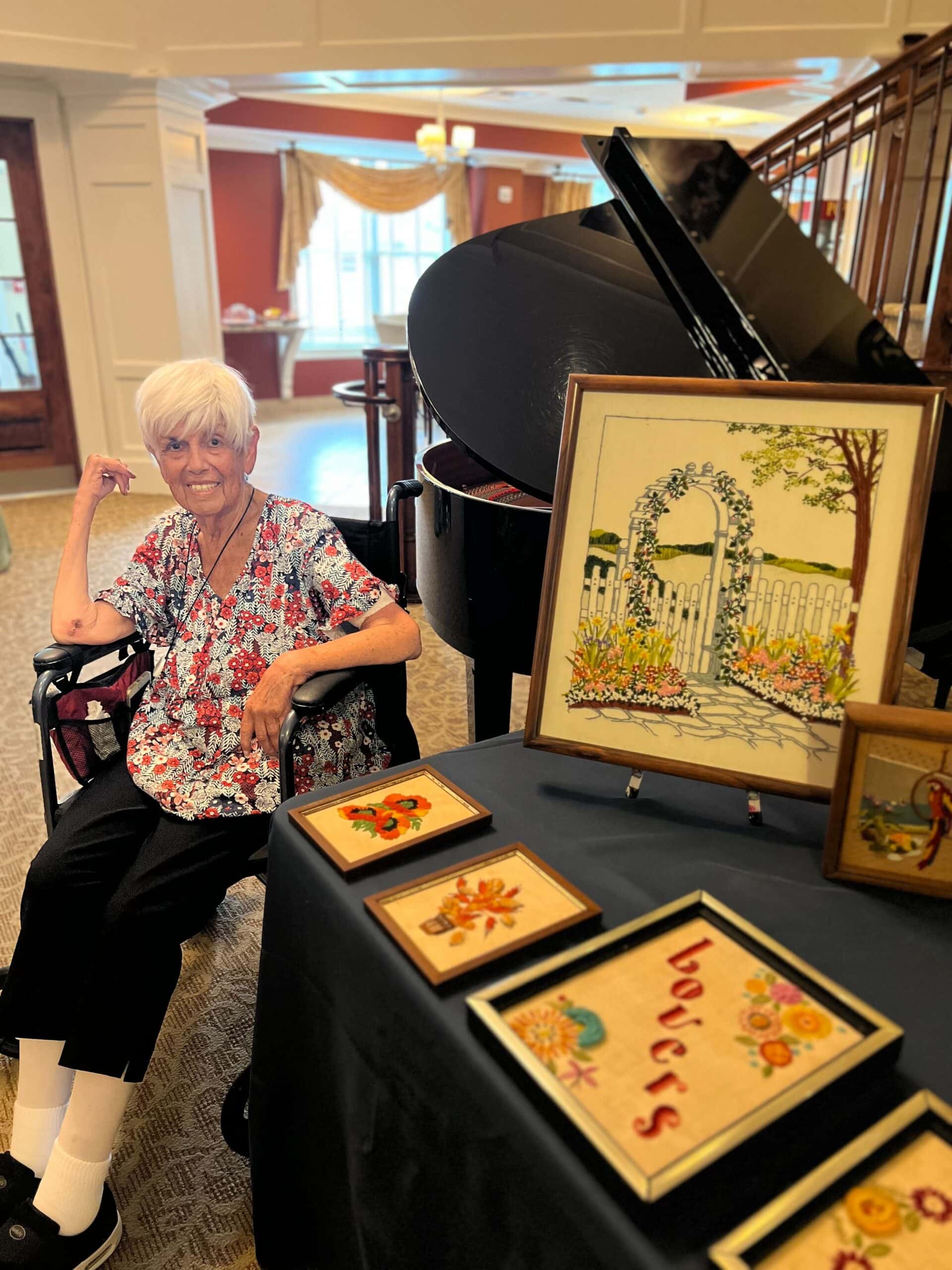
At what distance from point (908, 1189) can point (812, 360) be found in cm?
126

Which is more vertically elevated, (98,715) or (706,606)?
(706,606)

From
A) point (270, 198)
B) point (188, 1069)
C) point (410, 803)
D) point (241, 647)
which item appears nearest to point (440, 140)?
point (270, 198)

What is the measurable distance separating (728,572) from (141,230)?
5.84 m

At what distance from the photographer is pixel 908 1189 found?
551 millimetres

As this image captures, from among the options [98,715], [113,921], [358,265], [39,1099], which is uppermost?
→ [358,265]

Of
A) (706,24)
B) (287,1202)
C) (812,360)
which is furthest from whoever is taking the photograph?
(706,24)

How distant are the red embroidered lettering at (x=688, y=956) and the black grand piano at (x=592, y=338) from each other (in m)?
0.95

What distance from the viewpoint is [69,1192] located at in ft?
3.96

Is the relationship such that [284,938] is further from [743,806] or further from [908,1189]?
[908,1189]

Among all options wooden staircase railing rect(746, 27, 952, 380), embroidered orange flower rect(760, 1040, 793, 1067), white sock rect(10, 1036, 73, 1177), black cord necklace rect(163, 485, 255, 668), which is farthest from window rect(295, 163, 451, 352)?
embroidered orange flower rect(760, 1040, 793, 1067)

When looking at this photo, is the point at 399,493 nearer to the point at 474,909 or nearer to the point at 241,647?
the point at 241,647

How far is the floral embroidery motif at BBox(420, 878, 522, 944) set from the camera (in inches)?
30.9

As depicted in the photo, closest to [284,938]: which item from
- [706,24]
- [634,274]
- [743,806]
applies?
[743,806]

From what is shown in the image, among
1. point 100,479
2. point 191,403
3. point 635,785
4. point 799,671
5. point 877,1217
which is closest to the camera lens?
point 877,1217
